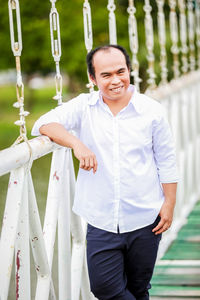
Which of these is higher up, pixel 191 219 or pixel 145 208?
pixel 145 208

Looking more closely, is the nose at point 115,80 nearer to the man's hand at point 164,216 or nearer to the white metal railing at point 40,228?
the white metal railing at point 40,228

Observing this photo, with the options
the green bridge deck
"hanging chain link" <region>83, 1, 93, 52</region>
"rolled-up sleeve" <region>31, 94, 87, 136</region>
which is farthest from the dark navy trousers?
the green bridge deck

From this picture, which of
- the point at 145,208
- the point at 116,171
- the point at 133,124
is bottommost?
the point at 145,208

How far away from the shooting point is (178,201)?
468cm

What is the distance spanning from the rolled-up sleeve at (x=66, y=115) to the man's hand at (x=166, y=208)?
0.42 m

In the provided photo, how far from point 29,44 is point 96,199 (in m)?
18.3

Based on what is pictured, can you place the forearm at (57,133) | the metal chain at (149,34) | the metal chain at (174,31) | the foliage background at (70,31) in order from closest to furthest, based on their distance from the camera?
the forearm at (57,133), the metal chain at (149,34), the metal chain at (174,31), the foliage background at (70,31)

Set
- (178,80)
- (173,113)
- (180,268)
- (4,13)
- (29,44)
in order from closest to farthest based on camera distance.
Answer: (180,268)
(173,113)
(178,80)
(4,13)
(29,44)

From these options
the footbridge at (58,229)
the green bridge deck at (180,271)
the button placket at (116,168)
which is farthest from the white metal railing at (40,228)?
the green bridge deck at (180,271)

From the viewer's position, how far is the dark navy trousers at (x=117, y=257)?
2.33m

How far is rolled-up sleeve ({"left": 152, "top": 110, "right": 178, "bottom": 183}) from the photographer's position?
2330 millimetres

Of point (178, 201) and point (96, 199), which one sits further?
point (178, 201)

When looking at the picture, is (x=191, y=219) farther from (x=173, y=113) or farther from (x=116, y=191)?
(x=116, y=191)

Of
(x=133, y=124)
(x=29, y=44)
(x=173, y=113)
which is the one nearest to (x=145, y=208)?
(x=133, y=124)
